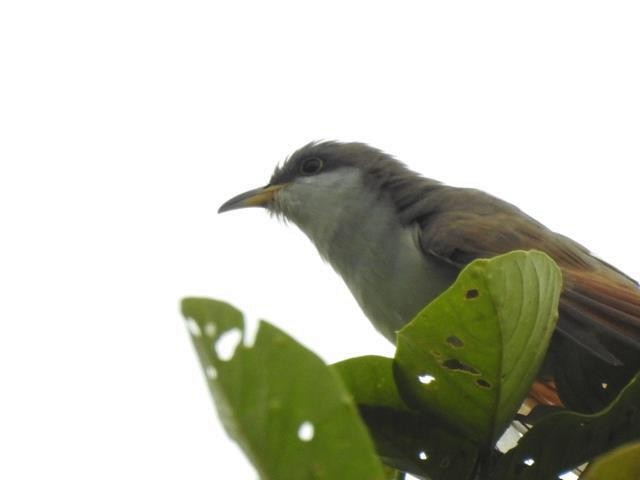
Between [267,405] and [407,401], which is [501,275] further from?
[267,405]

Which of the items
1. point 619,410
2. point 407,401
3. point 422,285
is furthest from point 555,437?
point 422,285

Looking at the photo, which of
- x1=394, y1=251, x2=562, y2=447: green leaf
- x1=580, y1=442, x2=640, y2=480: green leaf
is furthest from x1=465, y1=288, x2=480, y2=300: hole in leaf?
x1=580, y1=442, x2=640, y2=480: green leaf

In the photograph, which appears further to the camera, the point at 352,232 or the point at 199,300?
the point at 352,232

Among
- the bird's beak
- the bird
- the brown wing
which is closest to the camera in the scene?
the brown wing

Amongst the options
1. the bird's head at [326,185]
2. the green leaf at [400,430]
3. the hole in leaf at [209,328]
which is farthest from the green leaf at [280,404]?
the bird's head at [326,185]

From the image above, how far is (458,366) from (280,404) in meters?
0.76

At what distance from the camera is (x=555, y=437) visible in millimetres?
2340

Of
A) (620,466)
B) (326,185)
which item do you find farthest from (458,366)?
(326,185)

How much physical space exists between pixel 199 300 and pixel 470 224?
2856 millimetres

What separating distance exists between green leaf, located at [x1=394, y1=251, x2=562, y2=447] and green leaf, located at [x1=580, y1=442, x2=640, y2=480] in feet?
1.82

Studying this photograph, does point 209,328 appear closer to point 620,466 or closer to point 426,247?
point 620,466

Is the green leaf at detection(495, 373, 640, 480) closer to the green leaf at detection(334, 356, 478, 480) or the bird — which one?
the green leaf at detection(334, 356, 478, 480)

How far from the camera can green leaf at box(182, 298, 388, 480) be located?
62.7 inches

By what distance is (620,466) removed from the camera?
1.68 m
